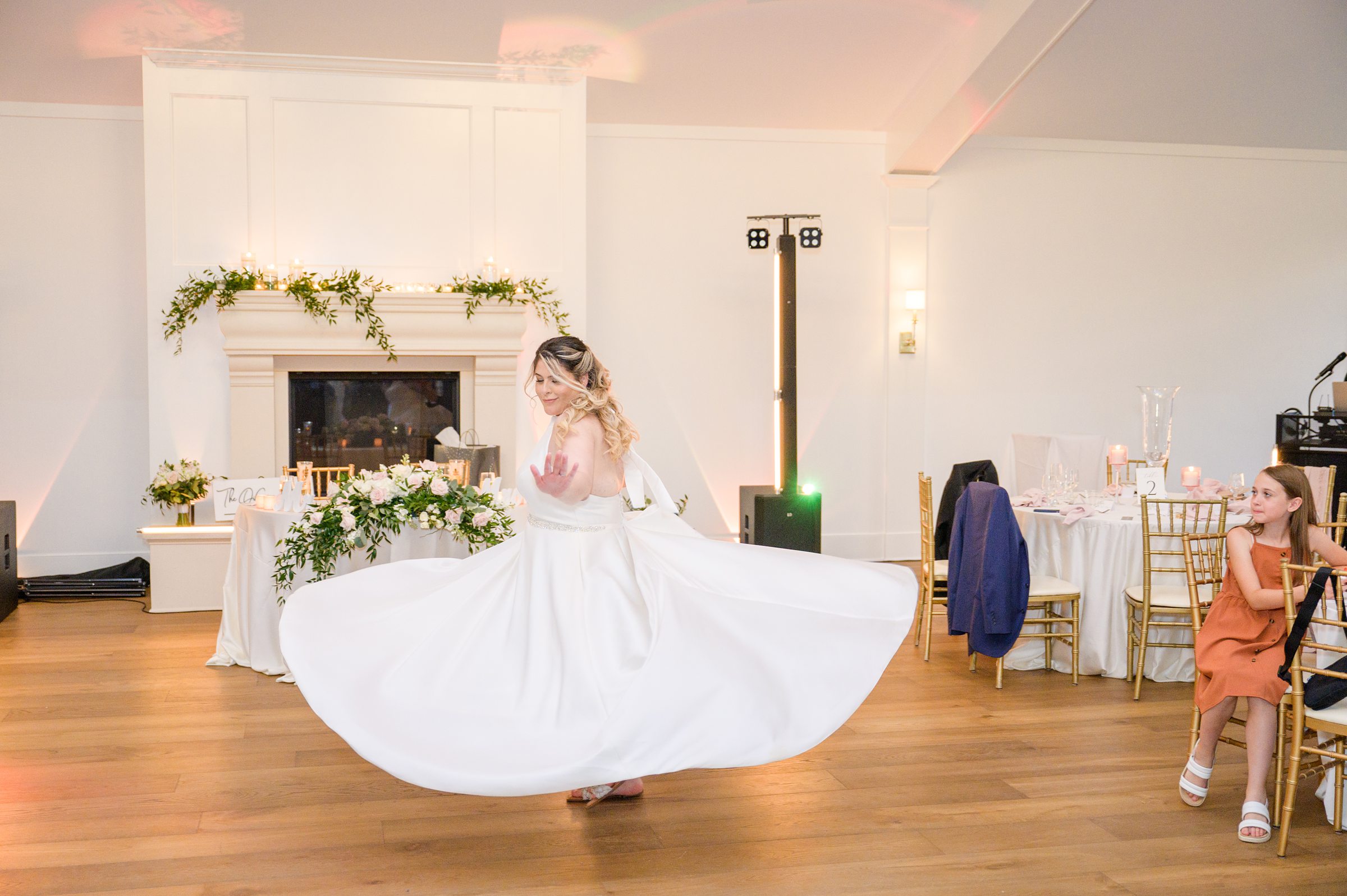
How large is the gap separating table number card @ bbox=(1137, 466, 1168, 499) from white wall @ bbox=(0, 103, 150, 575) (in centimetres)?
684

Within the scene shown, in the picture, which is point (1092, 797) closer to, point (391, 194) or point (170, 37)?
point (391, 194)

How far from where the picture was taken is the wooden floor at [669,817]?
3.01 m

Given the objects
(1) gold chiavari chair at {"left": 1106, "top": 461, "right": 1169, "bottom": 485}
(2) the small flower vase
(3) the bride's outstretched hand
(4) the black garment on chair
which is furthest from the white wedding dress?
(2) the small flower vase

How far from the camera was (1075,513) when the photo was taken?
5422mm

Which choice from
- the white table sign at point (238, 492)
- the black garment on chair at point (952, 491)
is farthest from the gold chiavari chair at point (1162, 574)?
the white table sign at point (238, 492)

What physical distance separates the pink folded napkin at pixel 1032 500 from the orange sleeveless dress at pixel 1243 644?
215cm

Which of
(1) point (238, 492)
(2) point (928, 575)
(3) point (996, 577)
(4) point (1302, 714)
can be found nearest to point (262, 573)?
(1) point (238, 492)

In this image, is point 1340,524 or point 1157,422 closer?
point 1340,524

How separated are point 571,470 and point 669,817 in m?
1.23

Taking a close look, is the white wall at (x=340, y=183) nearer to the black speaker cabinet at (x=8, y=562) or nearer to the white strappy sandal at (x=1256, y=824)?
the black speaker cabinet at (x=8, y=562)

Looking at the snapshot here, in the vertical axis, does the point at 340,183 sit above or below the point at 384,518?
above

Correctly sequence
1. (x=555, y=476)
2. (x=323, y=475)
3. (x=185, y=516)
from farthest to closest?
(x=323, y=475), (x=185, y=516), (x=555, y=476)

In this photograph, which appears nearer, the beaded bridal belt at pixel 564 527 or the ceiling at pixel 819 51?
the beaded bridal belt at pixel 564 527

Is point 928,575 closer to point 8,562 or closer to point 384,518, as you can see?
point 384,518
